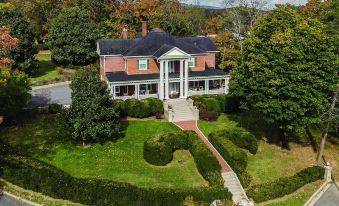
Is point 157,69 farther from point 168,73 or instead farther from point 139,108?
point 139,108

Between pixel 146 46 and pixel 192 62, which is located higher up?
pixel 146 46

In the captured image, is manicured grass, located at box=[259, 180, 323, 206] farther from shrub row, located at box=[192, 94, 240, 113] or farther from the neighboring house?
the neighboring house

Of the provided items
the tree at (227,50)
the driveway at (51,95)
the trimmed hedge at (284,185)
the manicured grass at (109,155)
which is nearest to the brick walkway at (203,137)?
the manicured grass at (109,155)

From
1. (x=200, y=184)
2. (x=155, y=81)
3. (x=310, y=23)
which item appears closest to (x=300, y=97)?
(x=310, y=23)

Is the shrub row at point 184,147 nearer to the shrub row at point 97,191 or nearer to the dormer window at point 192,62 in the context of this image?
the shrub row at point 97,191

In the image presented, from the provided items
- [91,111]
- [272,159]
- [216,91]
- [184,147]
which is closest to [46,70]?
[216,91]

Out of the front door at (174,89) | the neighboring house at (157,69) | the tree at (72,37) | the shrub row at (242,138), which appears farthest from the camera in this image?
the tree at (72,37)

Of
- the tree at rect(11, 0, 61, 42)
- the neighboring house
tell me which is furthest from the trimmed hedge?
the tree at rect(11, 0, 61, 42)
